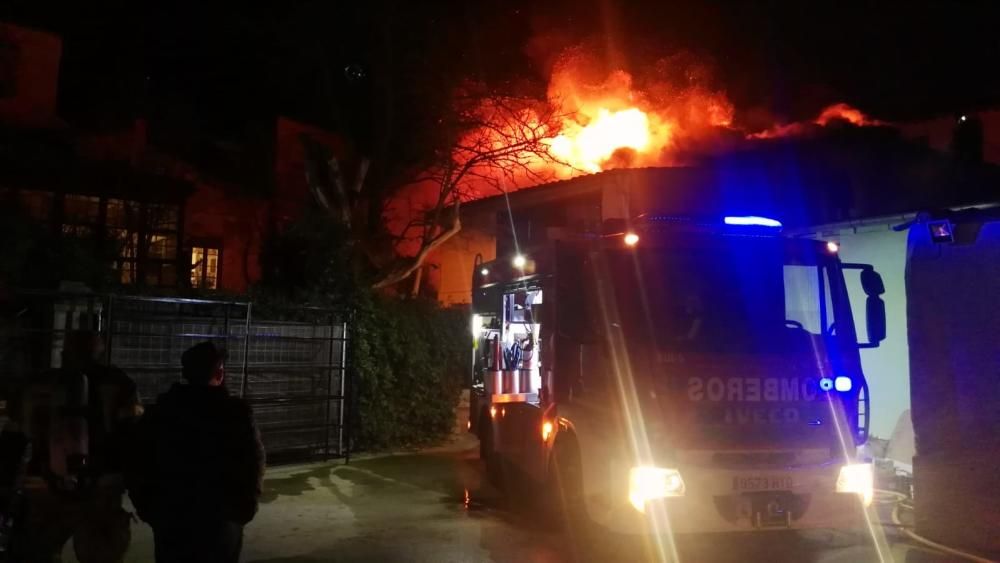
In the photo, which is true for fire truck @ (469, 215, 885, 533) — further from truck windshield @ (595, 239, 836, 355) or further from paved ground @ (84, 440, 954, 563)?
paved ground @ (84, 440, 954, 563)

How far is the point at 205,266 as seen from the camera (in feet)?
61.2

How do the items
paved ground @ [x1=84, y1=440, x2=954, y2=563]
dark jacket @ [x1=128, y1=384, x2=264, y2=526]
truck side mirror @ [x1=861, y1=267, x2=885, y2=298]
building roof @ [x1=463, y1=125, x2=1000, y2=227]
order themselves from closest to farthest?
dark jacket @ [x1=128, y1=384, x2=264, y2=526] → truck side mirror @ [x1=861, y1=267, x2=885, y2=298] → paved ground @ [x1=84, y1=440, x2=954, y2=563] → building roof @ [x1=463, y1=125, x2=1000, y2=227]

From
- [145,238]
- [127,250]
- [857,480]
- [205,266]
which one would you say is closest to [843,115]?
[857,480]

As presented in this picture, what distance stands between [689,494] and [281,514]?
4514 mm

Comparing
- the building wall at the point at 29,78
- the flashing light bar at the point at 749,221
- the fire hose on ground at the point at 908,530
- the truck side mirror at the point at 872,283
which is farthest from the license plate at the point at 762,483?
the building wall at the point at 29,78

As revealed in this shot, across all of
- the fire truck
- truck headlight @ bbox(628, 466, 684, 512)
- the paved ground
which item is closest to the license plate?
the fire truck

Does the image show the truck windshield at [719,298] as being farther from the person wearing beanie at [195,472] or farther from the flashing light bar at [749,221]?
the person wearing beanie at [195,472]

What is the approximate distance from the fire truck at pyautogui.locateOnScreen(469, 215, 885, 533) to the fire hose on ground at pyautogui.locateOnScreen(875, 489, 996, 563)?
1612 mm

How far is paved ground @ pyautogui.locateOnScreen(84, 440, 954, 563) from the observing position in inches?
261

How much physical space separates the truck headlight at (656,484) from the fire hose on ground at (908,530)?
2995 mm

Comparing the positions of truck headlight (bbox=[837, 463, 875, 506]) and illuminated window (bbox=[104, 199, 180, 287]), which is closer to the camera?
truck headlight (bbox=[837, 463, 875, 506])

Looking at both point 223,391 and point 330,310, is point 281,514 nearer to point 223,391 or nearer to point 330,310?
point 330,310

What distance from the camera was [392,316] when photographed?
12.0m

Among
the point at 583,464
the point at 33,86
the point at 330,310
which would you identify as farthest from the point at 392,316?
A: the point at 33,86
